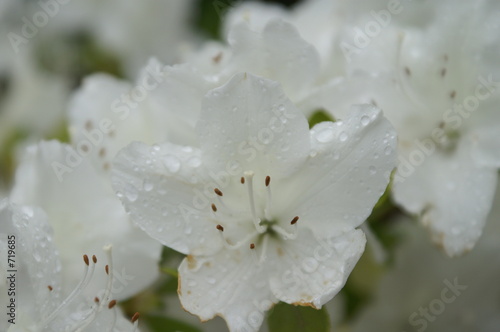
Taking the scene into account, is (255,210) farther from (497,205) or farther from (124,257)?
(497,205)

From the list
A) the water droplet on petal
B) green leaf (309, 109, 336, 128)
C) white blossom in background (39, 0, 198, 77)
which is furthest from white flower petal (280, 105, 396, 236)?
white blossom in background (39, 0, 198, 77)

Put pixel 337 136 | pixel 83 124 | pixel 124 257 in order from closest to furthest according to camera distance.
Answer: pixel 337 136 → pixel 124 257 → pixel 83 124

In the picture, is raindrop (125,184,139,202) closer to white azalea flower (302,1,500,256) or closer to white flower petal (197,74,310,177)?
white flower petal (197,74,310,177)

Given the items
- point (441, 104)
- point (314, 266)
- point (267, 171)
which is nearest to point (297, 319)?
point (314, 266)

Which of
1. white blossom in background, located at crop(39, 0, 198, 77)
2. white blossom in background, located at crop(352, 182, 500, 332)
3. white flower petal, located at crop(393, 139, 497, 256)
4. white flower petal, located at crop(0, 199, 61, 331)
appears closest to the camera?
white flower petal, located at crop(0, 199, 61, 331)

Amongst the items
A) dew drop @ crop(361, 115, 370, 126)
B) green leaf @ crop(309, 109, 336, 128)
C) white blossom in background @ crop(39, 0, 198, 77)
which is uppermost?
dew drop @ crop(361, 115, 370, 126)

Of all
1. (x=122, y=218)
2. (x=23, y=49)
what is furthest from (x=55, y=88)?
Answer: (x=122, y=218)
